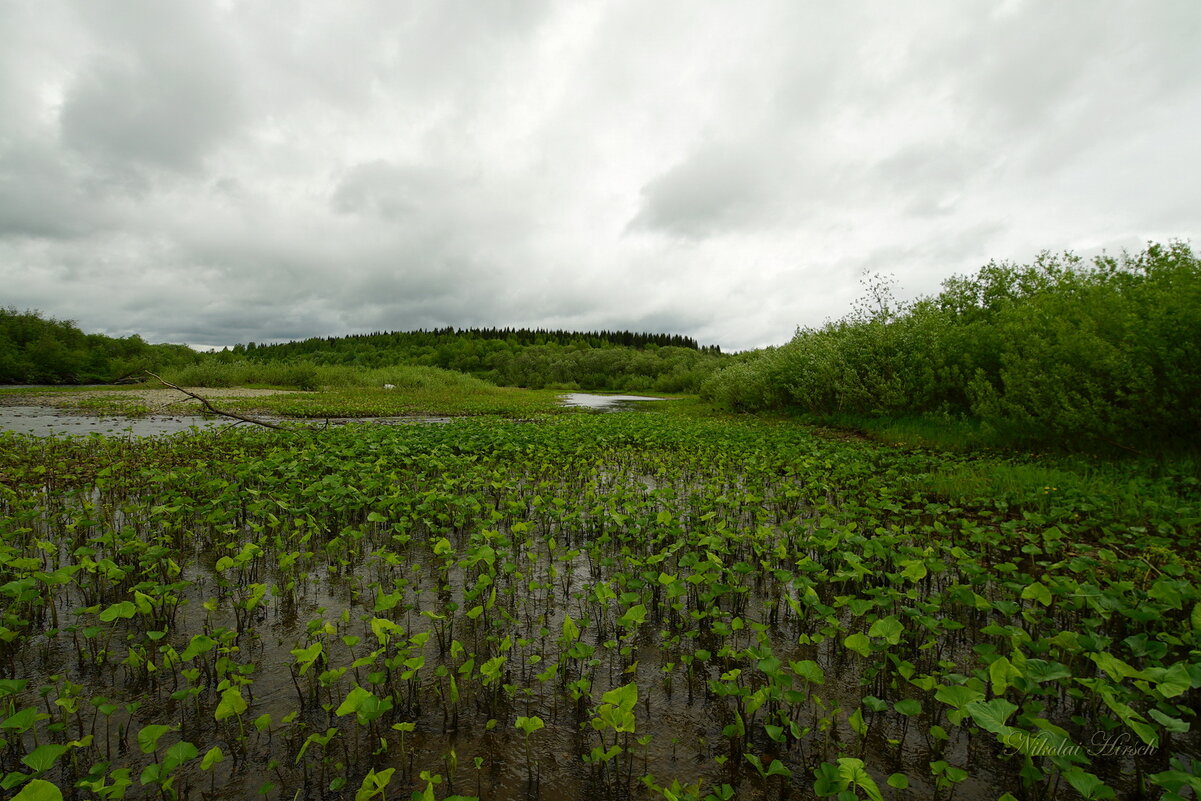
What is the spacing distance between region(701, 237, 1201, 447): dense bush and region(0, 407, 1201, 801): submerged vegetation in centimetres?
274

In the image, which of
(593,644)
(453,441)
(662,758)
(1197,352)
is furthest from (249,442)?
(1197,352)

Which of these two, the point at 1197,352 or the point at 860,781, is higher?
the point at 1197,352

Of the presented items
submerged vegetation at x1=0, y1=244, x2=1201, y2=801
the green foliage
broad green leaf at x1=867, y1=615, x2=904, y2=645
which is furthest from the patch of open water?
broad green leaf at x1=867, y1=615, x2=904, y2=645

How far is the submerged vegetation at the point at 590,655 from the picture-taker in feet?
9.07

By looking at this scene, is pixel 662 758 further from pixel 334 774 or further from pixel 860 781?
pixel 334 774

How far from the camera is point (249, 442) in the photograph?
12.9m

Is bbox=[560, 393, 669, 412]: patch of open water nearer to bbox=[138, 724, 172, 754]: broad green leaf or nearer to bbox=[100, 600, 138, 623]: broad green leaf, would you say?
bbox=[100, 600, 138, 623]: broad green leaf

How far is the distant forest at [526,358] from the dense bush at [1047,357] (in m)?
44.8

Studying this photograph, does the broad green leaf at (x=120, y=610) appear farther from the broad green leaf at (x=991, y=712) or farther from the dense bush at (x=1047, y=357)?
the dense bush at (x=1047, y=357)

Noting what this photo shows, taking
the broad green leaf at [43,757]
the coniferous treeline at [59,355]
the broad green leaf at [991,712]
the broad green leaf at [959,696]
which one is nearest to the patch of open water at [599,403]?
the broad green leaf at [959,696]

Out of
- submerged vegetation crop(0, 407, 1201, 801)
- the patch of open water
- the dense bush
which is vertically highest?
the dense bush

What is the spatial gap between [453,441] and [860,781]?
1191cm

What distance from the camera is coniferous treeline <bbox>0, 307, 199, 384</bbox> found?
53.0m

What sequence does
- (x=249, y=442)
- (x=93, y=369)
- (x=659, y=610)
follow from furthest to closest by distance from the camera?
(x=93, y=369) < (x=249, y=442) < (x=659, y=610)
